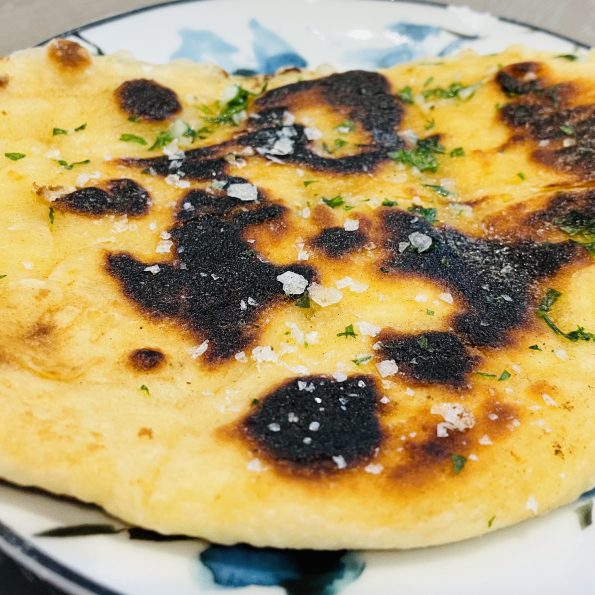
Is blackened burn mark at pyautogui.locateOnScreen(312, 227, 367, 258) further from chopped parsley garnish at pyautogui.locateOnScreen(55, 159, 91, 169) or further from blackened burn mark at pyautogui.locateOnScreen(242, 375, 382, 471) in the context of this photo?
chopped parsley garnish at pyautogui.locateOnScreen(55, 159, 91, 169)

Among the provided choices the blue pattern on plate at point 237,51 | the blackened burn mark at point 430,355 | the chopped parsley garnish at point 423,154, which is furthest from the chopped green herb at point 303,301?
the blue pattern on plate at point 237,51

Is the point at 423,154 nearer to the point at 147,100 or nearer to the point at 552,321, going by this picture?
the point at 552,321

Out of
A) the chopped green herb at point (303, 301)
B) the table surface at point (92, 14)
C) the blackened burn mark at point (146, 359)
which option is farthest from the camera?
the table surface at point (92, 14)

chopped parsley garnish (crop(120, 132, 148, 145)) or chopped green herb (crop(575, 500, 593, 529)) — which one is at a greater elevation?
chopped parsley garnish (crop(120, 132, 148, 145))

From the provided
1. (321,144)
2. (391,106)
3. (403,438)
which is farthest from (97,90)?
(403,438)

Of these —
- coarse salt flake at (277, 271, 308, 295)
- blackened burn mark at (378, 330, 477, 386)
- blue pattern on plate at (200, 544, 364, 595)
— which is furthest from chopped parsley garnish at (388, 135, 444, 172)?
blue pattern on plate at (200, 544, 364, 595)

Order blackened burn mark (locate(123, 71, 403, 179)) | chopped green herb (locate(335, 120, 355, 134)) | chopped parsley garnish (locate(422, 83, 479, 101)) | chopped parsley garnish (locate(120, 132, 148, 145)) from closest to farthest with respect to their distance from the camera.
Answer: blackened burn mark (locate(123, 71, 403, 179)) → chopped parsley garnish (locate(120, 132, 148, 145)) → chopped green herb (locate(335, 120, 355, 134)) → chopped parsley garnish (locate(422, 83, 479, 101))

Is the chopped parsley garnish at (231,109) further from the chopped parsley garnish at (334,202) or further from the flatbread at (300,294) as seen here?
the chopped parsley garnish at (334,202)
